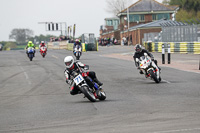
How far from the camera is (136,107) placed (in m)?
9.91

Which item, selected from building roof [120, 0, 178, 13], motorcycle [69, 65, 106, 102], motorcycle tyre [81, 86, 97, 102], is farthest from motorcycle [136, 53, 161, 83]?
building roof [120, 0, 178, 13]

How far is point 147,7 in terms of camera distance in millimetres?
94625

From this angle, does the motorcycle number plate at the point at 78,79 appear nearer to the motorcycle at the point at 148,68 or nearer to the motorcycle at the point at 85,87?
the motorcycle at the point at 85,87

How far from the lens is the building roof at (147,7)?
93.9 meters

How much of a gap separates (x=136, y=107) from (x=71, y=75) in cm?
229

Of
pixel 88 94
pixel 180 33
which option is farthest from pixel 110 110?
pixel 180 33

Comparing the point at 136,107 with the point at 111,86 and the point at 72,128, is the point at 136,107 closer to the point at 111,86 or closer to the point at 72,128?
the point at 72,128

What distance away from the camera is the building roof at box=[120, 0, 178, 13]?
9394cm

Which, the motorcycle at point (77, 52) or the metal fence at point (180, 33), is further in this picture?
the metal fence at point (180, 33)

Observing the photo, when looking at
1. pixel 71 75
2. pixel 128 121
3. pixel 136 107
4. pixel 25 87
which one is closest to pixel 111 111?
pixel 136 107

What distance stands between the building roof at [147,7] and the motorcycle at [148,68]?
7848 centimetres

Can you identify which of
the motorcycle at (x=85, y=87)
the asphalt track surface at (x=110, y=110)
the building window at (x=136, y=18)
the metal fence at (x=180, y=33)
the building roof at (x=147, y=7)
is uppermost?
the building roof at (x=147, y=7)

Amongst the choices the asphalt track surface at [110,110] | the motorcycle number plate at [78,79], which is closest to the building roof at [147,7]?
the asphalt track surface at [110,110]

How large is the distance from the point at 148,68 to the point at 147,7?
264ft
